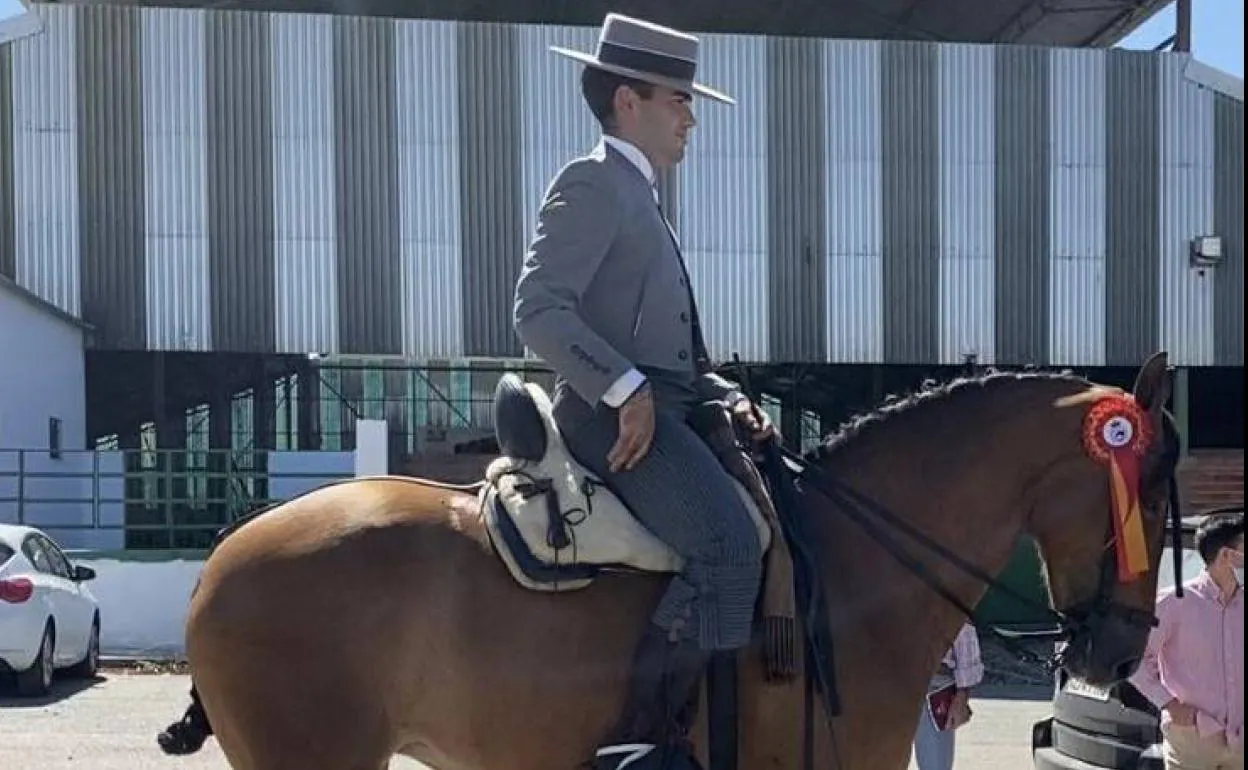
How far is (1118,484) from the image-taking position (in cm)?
373

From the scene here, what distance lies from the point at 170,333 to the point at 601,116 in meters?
19.3

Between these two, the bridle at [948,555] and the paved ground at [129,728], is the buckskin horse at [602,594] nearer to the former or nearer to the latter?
the bridle at [948,555]

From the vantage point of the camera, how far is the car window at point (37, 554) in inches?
517

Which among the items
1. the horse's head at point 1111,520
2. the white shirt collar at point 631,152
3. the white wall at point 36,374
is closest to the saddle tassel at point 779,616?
the horse's head at point 1111,520

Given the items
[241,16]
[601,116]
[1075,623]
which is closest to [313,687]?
[601,116]

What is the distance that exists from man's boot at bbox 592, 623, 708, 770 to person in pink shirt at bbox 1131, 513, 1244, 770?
8.24ft

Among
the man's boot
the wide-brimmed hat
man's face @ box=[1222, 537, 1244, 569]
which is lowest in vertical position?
the man's boot

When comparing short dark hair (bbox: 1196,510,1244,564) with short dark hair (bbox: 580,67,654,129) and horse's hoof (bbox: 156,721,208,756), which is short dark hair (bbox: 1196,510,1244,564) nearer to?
short dark hair (bbox: 580,67,654,129)

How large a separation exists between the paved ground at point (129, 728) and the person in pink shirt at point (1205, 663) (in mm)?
4637

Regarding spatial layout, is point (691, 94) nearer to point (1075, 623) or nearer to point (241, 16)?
point (1075, 623)

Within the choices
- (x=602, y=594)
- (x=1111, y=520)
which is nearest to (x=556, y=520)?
(x=602, y=594)

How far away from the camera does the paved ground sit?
30.5 ft

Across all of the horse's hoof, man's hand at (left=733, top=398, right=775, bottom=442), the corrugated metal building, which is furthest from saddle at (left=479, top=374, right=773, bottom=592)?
the corrugated metal building

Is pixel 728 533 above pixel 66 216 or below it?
below
